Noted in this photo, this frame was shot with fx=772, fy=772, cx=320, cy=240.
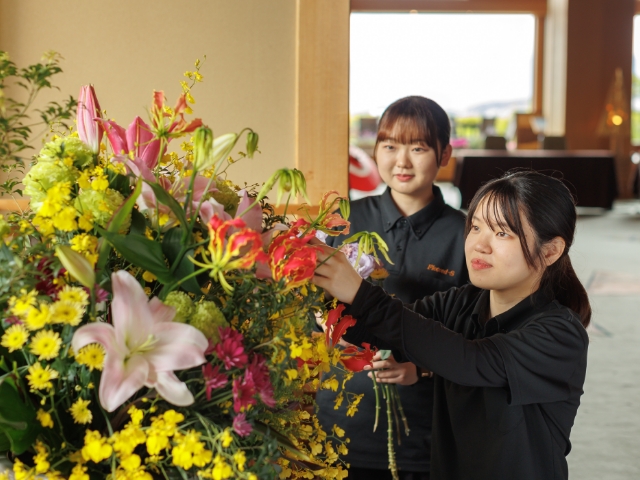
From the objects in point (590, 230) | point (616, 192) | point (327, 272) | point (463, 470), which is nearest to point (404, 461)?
point (463, 470)

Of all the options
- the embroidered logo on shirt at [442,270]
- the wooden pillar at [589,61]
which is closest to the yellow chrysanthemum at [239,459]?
the embroidered logo on shirt at [442,270]

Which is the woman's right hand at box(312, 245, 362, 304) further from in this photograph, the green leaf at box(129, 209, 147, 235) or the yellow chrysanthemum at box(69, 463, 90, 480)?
the yellow chrysanthemum at box(69, 463, 90, 480)

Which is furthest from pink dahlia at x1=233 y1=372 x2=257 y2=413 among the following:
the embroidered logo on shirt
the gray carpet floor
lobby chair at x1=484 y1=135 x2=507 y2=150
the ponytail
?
lobby chair at x1=484 y1=135 x2=507 y2=150

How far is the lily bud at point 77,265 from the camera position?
60cm

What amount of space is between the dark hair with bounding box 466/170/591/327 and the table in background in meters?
8.83

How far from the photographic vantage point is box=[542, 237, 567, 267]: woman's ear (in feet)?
3.88

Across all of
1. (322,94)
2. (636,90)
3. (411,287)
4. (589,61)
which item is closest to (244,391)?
(411,287)

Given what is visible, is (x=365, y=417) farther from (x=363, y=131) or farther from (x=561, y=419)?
(x=363, y=131)

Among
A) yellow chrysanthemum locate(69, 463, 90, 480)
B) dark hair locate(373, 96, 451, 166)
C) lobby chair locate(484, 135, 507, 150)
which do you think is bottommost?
yellow chrysanthemum locate(69, 463, 90, 480)

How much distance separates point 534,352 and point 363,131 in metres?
13.7

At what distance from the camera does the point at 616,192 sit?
1055 centimetres

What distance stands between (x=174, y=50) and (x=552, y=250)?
100 cm

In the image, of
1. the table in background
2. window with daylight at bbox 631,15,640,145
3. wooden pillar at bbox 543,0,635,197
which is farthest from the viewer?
window with daylight at bbox 631,15,640,145

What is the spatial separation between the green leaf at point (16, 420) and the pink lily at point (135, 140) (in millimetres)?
252
